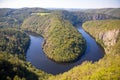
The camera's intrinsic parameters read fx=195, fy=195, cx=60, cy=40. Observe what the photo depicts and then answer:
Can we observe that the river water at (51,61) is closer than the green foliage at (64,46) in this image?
Yes

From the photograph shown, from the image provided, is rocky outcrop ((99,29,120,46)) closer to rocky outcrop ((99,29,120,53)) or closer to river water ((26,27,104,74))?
rocky outcrop ((99,29,120,53))

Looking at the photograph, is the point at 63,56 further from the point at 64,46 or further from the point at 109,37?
the point at 109,37

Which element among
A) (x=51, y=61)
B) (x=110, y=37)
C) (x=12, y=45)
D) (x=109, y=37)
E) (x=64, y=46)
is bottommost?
(x=51, y=61)

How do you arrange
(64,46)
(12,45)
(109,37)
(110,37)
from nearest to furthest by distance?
1. (12,45)
2. (64,46)
3. (110,37)
4. (109,37)

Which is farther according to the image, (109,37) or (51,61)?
(109,37)

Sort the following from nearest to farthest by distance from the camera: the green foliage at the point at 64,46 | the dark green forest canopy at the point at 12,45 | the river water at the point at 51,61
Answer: the river water at the point at 51,61, the green foliage at the point at 64,46, the dark green forest canopy at the point at 12,45

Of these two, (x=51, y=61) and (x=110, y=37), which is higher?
(x=110, y=37)

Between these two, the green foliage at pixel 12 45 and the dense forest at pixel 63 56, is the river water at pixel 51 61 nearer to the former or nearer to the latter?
the dense forest at pixel 63 56

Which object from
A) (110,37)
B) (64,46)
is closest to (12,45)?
(64,46)

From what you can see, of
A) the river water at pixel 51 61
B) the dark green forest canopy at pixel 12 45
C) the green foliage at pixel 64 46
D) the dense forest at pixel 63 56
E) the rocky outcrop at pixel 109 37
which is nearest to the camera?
the dense forest at pixel 63 56

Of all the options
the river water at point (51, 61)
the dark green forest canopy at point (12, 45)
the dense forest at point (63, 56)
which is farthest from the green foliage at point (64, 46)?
the dark green forest canopy at point (12, 45)

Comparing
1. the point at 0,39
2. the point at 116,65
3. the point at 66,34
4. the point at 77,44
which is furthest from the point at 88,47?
the point at 116,65
